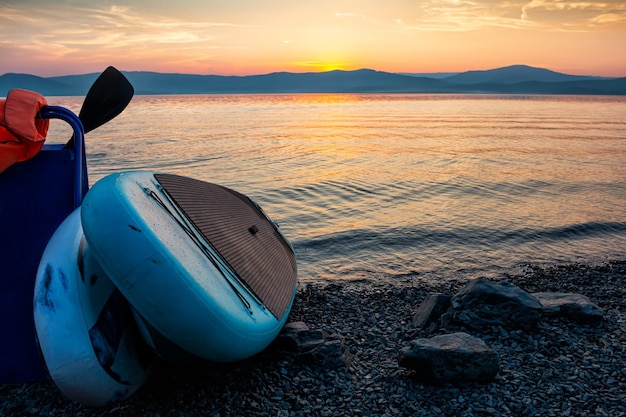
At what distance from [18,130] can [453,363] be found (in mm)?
5096

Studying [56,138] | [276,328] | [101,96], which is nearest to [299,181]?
[101,96]

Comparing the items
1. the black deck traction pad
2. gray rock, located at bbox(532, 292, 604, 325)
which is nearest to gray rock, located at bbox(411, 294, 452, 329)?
gray rock, located at bbox(532, 292, 604, 325)

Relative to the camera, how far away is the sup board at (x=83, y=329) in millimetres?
4059

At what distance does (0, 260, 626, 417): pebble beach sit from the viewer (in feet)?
15.6

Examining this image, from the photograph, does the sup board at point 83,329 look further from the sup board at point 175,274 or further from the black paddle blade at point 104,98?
the black paddle blade at point 104,98

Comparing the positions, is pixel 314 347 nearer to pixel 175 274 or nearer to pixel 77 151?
pixel 175 274

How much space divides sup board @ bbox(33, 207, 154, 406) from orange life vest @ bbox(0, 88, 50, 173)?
0.86 metres

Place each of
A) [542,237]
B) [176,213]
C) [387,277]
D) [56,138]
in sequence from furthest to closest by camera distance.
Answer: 1. [56,138]
2. [542,237]
3. [387,277]
4. [176,213]

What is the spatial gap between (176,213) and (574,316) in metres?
5.83

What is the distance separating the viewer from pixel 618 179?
21.7m

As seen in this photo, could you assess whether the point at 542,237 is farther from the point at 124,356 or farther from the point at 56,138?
→ the point at 56,138

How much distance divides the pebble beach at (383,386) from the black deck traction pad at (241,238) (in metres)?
0.84

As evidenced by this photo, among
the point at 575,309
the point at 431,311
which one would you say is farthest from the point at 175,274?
the point at 575,309

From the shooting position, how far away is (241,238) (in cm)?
646
